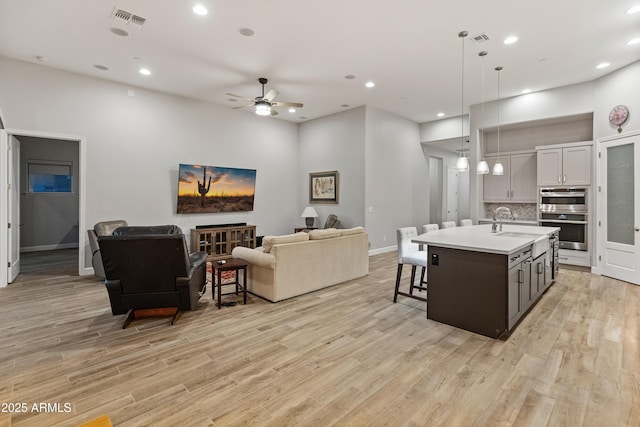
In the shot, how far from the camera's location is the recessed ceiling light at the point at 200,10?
354 centimetres

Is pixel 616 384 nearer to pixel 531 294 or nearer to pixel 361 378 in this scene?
pixel 531 294

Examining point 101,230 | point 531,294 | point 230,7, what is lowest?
point 531,294

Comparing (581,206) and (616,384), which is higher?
(581,206)

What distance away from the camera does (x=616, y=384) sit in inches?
92.1

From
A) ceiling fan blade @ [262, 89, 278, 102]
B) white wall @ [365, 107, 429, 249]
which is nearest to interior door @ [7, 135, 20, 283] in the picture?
ceiling fan blade @ [262, 89, 278, 102]

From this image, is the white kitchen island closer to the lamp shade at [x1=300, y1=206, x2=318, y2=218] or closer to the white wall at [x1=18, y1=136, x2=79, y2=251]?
the lamp shade at [x1=300, y1=206, x2=318, y2=218]

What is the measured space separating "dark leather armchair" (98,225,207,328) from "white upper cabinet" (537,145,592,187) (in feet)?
22.1

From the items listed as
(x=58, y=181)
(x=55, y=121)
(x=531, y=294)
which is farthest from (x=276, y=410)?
(x=58, y=181)

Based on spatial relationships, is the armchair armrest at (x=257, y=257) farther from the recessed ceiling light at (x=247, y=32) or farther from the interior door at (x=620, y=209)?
the interior door at (x=620, y=209)

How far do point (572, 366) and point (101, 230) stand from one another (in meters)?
6.56

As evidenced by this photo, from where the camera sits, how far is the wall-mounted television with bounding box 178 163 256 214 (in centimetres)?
663

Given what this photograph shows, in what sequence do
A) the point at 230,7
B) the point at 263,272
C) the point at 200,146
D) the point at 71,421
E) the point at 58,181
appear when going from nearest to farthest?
the point at 71,421
the point at 230,7
the point at 263,272
the point at 200,146
the point at 58,181

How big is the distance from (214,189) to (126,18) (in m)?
3.77

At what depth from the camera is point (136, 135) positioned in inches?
239
